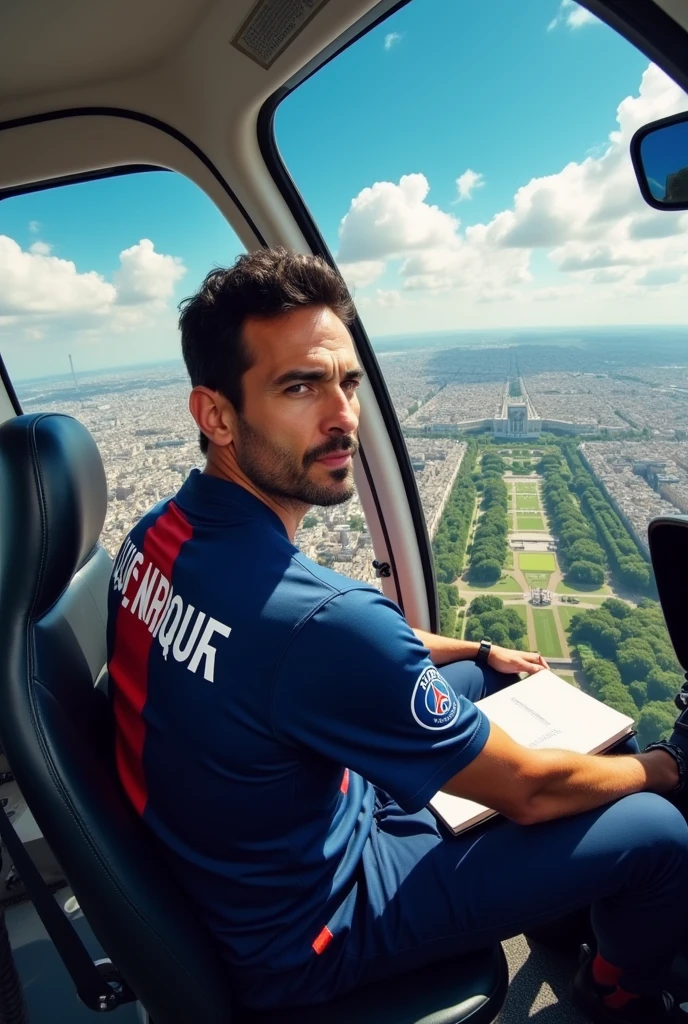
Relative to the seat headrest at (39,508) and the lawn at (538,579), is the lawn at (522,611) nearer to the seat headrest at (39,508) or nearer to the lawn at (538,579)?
the lawn at (538,579)

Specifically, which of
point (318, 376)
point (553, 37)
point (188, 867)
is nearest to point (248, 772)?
point (188, 867)

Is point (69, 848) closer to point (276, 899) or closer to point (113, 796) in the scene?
point (113, 796)

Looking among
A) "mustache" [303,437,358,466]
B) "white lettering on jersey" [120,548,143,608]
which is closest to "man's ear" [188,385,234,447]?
"mustache" [303,437,358,466]

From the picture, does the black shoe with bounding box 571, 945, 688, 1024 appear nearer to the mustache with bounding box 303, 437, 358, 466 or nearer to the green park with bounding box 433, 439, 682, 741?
the green park with bounding box 433, 439, 682, 741

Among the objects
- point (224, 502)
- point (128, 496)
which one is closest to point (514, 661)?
point (224, 502)

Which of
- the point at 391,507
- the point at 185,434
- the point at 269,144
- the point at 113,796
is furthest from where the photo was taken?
the point at 185,434
